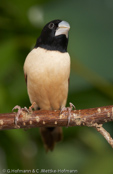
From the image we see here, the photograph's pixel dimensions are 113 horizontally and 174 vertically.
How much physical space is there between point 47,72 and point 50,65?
0.08 meters

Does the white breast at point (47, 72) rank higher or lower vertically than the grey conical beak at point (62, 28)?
lower

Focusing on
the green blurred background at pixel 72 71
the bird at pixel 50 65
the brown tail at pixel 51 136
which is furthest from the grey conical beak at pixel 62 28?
the brown tail at pixel 51 136

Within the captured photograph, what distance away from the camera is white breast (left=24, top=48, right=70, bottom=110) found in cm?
335

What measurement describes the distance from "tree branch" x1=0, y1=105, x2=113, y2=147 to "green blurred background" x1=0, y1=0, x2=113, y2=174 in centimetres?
117

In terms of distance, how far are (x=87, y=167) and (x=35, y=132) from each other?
87 centimetres

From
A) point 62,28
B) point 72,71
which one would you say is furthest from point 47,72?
point 72,71

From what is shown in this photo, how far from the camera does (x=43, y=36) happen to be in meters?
3.56

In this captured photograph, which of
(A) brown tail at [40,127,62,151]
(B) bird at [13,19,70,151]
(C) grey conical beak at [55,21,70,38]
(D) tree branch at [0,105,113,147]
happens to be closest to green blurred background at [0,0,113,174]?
(A) brown tail at [40,127,62,151]

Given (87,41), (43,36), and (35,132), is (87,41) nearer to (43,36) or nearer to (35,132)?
(43,36)

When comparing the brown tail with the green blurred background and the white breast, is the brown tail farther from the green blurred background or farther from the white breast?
the white breast

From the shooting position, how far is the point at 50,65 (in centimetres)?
335

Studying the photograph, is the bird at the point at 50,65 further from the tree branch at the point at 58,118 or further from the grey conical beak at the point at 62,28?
the tree branch at the point at 58,118

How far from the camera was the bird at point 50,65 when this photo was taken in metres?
3.35

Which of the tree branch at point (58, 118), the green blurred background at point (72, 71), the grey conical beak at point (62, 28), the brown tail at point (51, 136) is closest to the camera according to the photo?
the tree branch at point (58, 118)
